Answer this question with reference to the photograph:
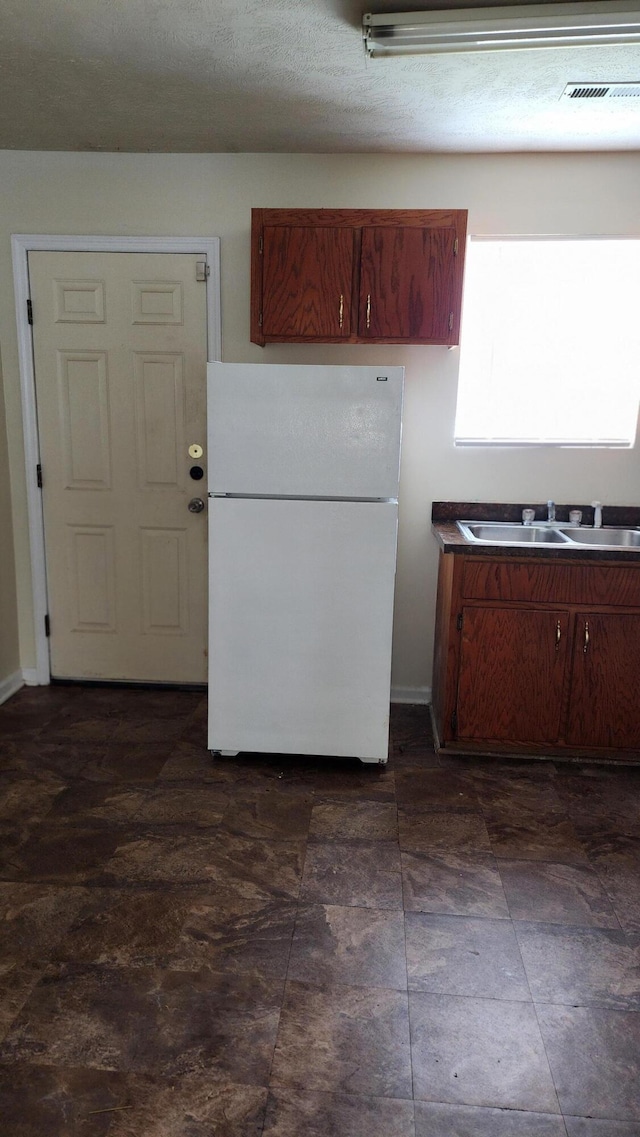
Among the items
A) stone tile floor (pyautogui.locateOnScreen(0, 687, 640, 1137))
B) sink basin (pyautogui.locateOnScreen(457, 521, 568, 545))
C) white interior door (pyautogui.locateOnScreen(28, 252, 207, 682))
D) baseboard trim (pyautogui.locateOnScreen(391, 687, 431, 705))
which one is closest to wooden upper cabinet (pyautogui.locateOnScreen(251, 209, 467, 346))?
white interior door (pyautogui.locateOnScreen(28, 252, 207, 682))

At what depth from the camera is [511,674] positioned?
2.86m

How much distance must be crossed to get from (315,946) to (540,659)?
4.74 ft

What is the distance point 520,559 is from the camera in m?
2.77

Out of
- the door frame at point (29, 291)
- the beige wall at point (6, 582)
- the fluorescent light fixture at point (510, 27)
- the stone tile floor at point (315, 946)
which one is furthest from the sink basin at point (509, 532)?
the beige wall at point (6, 582)

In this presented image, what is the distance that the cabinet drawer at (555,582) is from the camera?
2762 mm

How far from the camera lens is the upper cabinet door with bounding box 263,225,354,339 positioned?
288cm

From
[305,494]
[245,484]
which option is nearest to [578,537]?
[305,494]

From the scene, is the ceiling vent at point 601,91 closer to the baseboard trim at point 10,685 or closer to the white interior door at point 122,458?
the white interior door at point 122,458

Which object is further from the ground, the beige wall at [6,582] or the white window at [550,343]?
the white window at [550,343]

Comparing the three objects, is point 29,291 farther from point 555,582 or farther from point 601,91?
point 555,582

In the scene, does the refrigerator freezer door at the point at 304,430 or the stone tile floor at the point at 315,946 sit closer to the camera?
the stone tile floor at the point at 315,946

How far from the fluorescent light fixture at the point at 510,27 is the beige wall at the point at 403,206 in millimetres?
1084

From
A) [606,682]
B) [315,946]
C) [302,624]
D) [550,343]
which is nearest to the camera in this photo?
[315,946]

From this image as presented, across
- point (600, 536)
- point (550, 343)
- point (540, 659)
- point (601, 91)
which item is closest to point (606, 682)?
point (540, 659)
